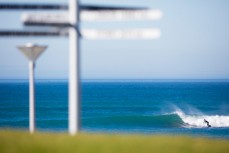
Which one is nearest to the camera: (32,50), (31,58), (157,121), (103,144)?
(103,144)

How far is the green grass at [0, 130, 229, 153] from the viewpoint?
7.35m

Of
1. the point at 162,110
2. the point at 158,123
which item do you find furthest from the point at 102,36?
the point at 162,110

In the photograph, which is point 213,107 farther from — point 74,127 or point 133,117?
point 74,127

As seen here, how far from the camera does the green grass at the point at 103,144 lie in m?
7.35

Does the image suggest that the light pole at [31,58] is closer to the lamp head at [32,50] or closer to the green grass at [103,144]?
the lamp head at [32,50]

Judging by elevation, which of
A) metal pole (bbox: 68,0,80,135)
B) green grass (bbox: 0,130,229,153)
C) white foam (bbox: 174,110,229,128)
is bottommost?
white foam (bbox: 174,110,229,128)

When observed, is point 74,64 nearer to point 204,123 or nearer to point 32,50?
point 32,50

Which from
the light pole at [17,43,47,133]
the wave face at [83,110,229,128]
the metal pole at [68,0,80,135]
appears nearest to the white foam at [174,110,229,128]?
the wave face at [83,110,229,128]

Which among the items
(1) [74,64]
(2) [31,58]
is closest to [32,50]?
(2) [31,58]

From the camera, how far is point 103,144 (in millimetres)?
7566

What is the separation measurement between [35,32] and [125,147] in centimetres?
275

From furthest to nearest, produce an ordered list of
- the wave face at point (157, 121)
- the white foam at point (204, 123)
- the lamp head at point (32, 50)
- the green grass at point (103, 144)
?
the wave face at point (157, 121) → the white foam at point (204, 123) → the lamp head at point (32, 50) → the green grass at point (103, 144)

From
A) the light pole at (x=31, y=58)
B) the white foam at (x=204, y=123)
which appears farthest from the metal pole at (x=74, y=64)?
the white foam at (x=204, y=123)

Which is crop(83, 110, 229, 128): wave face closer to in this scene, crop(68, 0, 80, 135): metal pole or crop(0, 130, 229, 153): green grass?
crop(68, 0, 80, 135): metal pole
